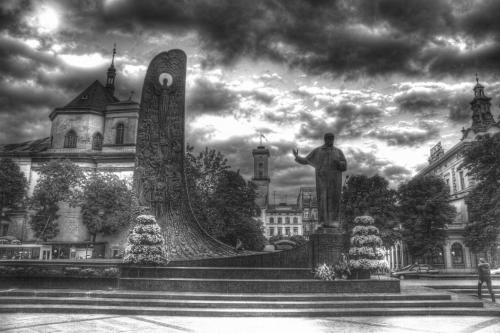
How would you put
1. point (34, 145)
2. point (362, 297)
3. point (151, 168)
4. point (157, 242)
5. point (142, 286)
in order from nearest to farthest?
1. point (362, 297)
2. point (142, 286)
3. point (157, 242)
4. point (151, 168)
5. point (34, 145)

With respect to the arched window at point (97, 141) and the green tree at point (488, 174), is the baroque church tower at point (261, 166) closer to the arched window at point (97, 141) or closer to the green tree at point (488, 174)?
the arched window at point (97, 141)

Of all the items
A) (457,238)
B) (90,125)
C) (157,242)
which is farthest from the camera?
(90,125)

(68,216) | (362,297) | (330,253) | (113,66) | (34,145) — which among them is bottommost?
(362,297)

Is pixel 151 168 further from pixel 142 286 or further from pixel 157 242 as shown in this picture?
pixel 142 286

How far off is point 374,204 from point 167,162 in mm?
30110

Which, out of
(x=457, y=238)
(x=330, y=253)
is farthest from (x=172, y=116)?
(x=457, y=238)

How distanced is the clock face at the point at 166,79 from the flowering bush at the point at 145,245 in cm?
639

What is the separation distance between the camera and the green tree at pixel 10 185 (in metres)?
43.7

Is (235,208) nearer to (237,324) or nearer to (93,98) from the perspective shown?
(237,324)

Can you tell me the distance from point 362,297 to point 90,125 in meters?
48.8

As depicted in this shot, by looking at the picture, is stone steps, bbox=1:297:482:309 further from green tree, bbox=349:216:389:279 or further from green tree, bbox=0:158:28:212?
green tree, bbox=0:158:28:212

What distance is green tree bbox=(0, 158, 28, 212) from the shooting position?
4372 cm

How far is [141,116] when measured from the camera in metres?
16.6

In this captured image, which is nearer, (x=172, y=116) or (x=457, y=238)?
(x=172, y=116)
